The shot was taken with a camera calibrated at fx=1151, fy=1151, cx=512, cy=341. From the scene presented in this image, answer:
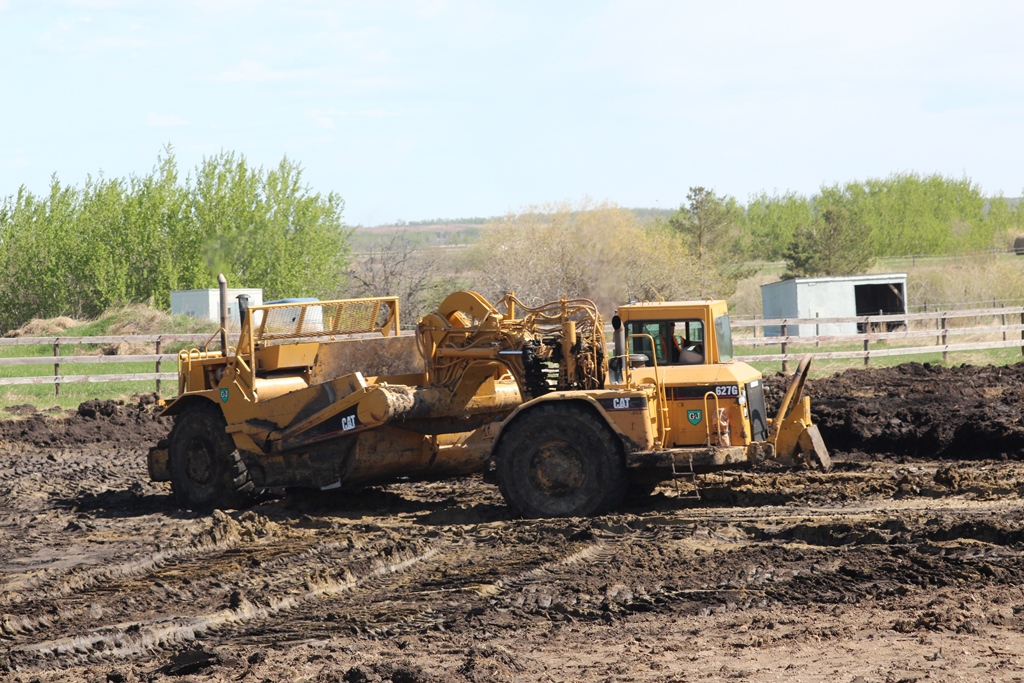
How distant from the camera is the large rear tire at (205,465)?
11688 mm

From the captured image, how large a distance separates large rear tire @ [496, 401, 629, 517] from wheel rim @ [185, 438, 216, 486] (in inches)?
133

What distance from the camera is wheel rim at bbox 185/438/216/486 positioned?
1187 cm

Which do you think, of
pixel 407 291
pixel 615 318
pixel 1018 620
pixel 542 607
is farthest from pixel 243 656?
pixel 407 291

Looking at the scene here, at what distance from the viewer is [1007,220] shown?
70.8m

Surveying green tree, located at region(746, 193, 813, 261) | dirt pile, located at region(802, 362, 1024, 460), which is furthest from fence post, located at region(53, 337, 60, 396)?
green tree, located at region(746, 193, 813, 261)

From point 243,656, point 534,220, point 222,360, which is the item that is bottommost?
point 243,656

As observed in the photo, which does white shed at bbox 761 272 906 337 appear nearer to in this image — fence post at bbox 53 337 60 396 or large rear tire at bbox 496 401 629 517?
fence post at bbox 53 337 60 396

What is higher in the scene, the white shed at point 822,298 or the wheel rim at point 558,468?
the white shed at point 822,298

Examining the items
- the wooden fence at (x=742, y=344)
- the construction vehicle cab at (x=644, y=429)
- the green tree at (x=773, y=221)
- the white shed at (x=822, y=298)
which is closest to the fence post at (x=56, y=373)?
the wooden fence at (x=742, y=344)

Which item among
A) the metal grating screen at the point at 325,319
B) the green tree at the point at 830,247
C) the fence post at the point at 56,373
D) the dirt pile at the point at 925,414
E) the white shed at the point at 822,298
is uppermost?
Result: the green tree at the point at 830,247

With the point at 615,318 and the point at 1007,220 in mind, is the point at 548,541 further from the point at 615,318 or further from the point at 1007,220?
the point at 1007,220

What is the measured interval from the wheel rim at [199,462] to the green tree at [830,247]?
46.4m

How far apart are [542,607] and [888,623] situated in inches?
80.8

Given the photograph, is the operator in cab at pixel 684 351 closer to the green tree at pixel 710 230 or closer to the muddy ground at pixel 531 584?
the muddy ground at pixel 531 584
